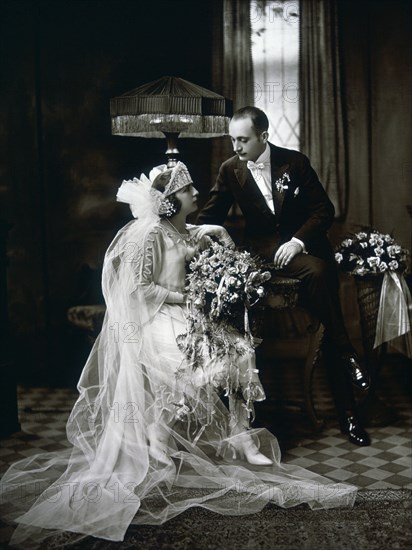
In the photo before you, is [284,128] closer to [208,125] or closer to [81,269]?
[208,125]

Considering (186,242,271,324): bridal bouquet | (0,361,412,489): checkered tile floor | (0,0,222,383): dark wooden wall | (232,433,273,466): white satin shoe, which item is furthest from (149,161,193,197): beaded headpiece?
(0,0,222,383): dark wooden wall

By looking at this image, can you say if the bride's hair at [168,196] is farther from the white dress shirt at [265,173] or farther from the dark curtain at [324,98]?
the dark curtain at [324,98]

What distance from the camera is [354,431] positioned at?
158 inches

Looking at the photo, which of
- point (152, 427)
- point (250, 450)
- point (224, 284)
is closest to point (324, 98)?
point (224, 284)

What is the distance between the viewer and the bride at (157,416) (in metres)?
3.16

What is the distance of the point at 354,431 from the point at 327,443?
173mm

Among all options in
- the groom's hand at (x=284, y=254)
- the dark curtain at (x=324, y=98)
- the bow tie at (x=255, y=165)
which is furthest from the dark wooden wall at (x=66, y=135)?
the groom's hand at (x=284, y=254)

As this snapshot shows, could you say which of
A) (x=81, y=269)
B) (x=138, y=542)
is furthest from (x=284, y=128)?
(x=138, y=542)

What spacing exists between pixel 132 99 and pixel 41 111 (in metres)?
1.55

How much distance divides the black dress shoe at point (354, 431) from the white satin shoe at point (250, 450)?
652 mm

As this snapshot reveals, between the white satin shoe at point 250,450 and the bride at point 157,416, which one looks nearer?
A: the bride at point 157,416

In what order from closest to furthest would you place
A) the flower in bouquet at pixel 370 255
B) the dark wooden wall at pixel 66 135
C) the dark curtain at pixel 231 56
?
the flower in bouquet at pixel 370 255 < the dark wooden wall at pixel 66 135 < the dark curtain at pixel 231 56

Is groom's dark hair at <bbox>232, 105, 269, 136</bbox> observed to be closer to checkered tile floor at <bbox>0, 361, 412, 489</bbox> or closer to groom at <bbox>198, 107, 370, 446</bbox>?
groom at <bbox>198, 107, 370, 446</bbox>

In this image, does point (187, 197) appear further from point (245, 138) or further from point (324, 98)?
point (324, 98)
